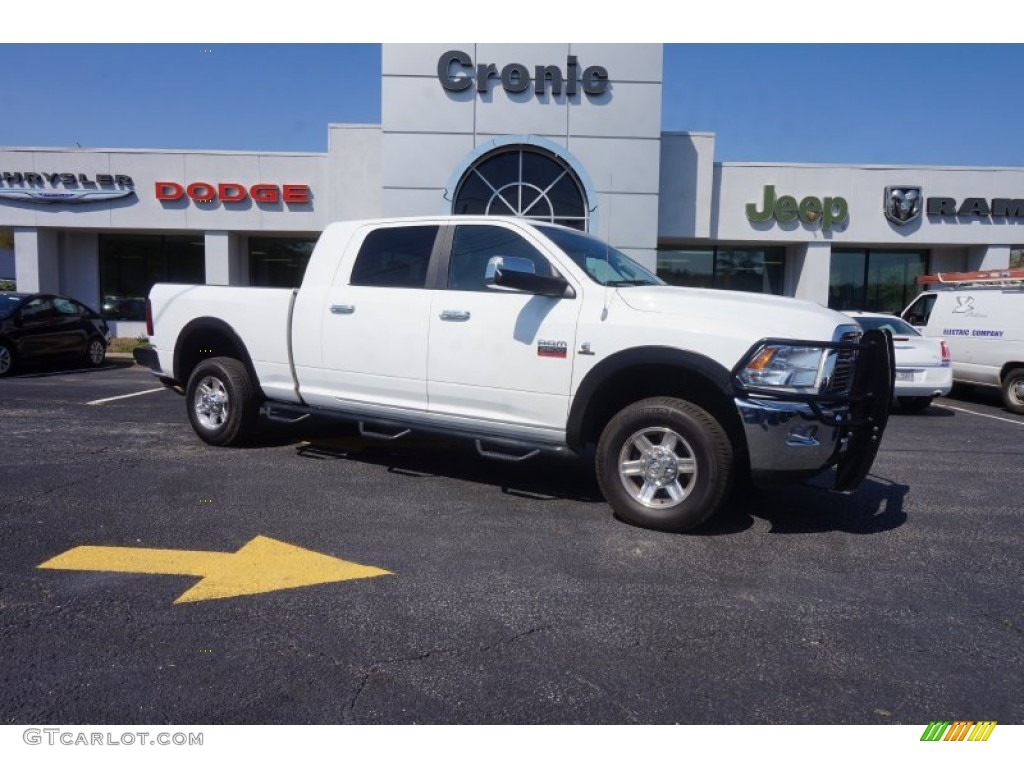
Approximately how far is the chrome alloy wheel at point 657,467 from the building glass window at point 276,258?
60.2ft

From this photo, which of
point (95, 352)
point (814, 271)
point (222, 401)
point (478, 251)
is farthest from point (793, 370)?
point (814, 271)

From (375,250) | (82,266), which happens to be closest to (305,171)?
(82,266)

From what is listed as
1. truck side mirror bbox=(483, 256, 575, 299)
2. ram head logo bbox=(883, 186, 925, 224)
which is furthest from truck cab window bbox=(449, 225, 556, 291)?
ram head logo bbox=(883, 186, 925, 224)

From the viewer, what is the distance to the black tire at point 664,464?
4.62 metres

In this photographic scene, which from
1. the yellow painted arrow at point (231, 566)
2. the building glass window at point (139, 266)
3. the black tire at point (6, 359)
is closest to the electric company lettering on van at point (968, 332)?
the yellow painted arrow at point (231, 566)

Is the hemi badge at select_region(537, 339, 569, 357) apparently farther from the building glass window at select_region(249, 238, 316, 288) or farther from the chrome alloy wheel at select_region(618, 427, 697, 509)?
the building glass window at select_region(249, 238, 316, 288)

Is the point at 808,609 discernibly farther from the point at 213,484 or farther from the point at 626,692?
the point at 213,484

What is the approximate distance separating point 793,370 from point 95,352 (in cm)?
1518

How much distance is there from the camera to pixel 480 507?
5.41m

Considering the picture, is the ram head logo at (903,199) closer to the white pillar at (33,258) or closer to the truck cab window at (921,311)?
the truck cab window at (921,311)

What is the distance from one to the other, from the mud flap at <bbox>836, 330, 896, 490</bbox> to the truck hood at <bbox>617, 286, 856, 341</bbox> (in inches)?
8.0

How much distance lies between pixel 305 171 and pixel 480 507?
16.2 m

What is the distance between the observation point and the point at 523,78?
1756 centimetres
